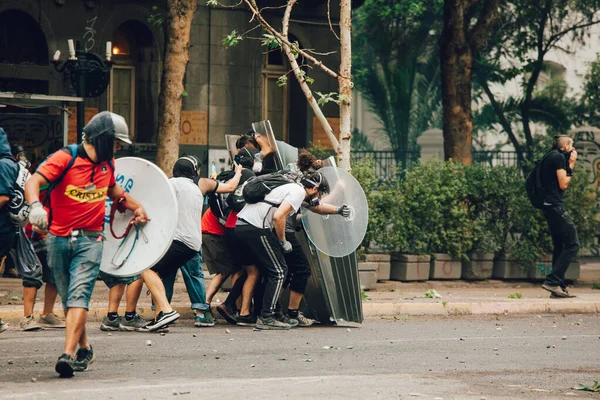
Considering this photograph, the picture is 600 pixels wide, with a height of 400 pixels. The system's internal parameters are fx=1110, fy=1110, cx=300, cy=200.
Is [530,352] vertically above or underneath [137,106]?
underneath

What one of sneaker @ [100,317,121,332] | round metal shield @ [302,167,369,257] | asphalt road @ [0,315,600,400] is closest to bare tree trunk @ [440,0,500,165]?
asphalt road @ [0,315,600,400]

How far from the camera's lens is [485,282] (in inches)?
671

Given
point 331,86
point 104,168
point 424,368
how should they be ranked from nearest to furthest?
point 104,168, point 424,368, point 331,86

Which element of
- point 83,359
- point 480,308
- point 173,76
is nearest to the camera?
point 83,359

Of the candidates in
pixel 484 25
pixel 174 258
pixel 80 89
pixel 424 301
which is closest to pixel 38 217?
pixel 174 258

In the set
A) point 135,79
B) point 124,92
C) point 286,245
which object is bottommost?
point 286,245

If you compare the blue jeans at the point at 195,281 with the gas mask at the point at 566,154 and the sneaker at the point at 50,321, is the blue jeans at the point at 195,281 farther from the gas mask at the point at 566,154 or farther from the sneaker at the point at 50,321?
the gas mask at the point at 566,154

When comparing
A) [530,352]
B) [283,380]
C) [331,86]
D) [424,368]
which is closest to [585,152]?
[331,86]

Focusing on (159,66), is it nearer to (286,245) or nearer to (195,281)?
(195,281)

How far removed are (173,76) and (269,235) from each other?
5.93 metres

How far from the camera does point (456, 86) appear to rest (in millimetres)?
18750

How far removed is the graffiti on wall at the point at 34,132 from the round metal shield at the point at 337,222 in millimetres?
7421

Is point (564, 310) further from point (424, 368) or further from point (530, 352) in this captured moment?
point (424, 368)

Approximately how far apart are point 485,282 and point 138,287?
7510mm
